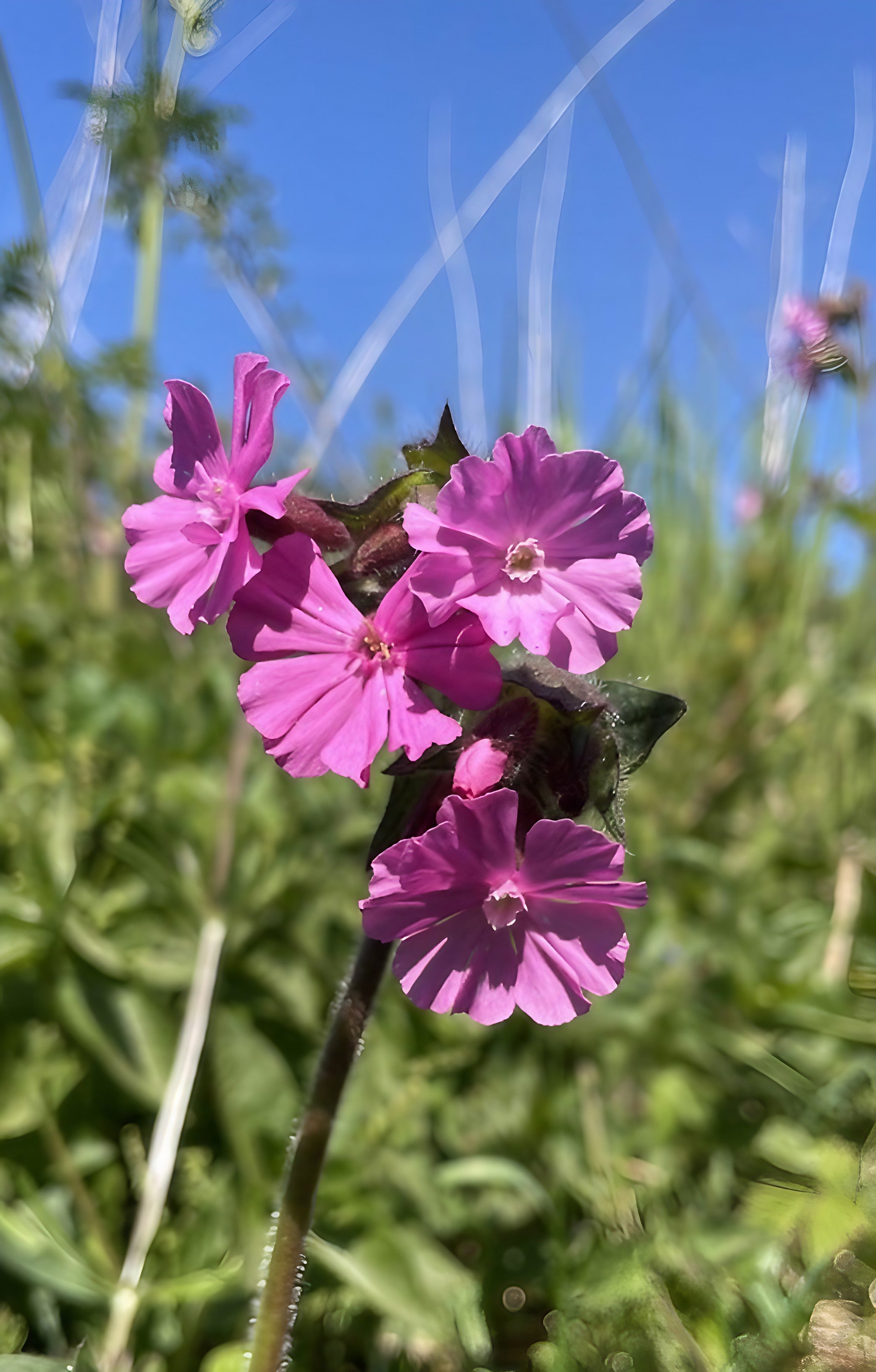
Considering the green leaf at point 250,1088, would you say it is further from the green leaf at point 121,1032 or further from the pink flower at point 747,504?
the pink flower at point 747,504

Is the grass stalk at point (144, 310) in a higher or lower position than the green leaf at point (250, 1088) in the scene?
higher

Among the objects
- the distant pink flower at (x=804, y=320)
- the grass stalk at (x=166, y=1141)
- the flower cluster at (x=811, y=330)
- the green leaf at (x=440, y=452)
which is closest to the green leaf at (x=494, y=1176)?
the grass stalk at (x=166, y=1141)

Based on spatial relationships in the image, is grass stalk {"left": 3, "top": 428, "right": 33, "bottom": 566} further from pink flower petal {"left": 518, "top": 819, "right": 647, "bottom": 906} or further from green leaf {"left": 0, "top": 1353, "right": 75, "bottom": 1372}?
pink flower petal {"left": 518, "top": 819, "right": 647, "bottom": 906}

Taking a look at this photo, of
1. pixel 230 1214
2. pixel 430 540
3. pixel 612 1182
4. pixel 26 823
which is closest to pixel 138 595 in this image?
pixel 430 540

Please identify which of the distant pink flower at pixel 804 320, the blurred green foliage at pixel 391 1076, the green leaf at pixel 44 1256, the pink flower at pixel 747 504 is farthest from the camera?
the pink flower at pixel 747 504

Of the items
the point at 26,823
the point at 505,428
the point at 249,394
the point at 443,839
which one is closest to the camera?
the point at 443,839

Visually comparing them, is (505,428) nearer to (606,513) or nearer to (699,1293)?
(606,513)

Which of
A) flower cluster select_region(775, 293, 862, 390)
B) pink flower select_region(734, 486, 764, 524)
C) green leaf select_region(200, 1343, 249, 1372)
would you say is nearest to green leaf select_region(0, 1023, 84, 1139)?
green leaf select_region(200, 1343, 249, 1372)
